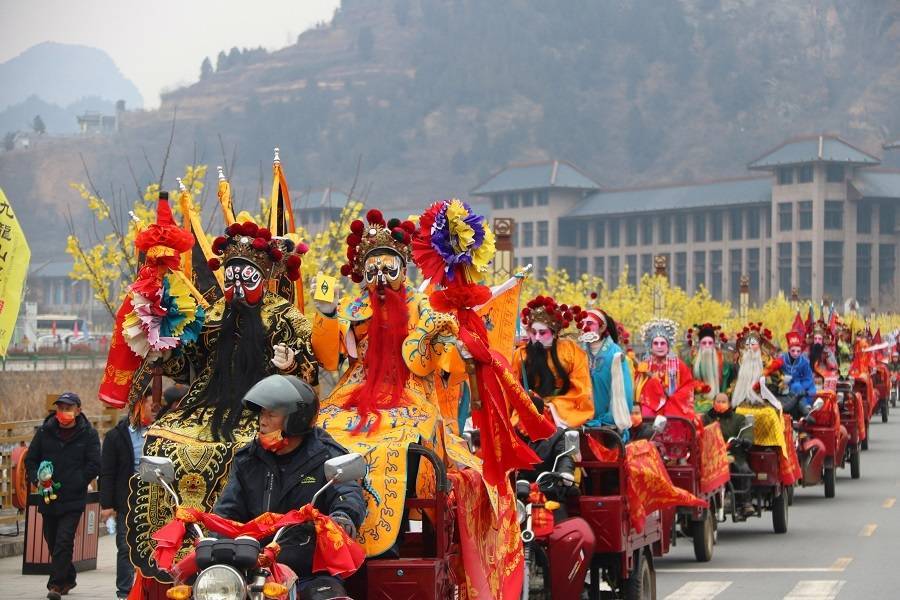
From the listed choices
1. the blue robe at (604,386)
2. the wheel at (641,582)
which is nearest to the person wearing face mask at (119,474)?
the wheel at (641,582)

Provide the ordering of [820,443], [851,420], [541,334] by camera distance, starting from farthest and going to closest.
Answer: [851,420] → [820,443] → [541,334]

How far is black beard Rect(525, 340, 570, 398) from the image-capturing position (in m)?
13.9

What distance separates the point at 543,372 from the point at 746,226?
371 ft

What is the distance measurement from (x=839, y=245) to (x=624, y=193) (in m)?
17.3

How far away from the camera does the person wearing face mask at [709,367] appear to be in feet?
68.6

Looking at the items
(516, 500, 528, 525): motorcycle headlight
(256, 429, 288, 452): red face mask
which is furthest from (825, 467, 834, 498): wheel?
(256, 429, 288, 452): red face mask

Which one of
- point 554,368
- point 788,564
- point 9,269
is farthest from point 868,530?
point 9,269

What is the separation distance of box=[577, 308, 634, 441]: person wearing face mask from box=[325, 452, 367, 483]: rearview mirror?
7698 millimetres

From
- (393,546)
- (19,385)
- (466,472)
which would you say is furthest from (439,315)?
(19,385)

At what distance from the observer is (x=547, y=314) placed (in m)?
14.0

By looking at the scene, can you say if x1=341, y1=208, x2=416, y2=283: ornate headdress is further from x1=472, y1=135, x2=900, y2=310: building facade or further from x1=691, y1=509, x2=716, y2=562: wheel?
x1=472, y1=135, x2=900, y2=310: building facade

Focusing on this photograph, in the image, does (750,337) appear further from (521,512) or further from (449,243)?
(449,243)

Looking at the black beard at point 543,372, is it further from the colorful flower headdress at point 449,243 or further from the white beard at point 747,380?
the white beard at point 747,380

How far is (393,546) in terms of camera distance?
8766 millimetres
